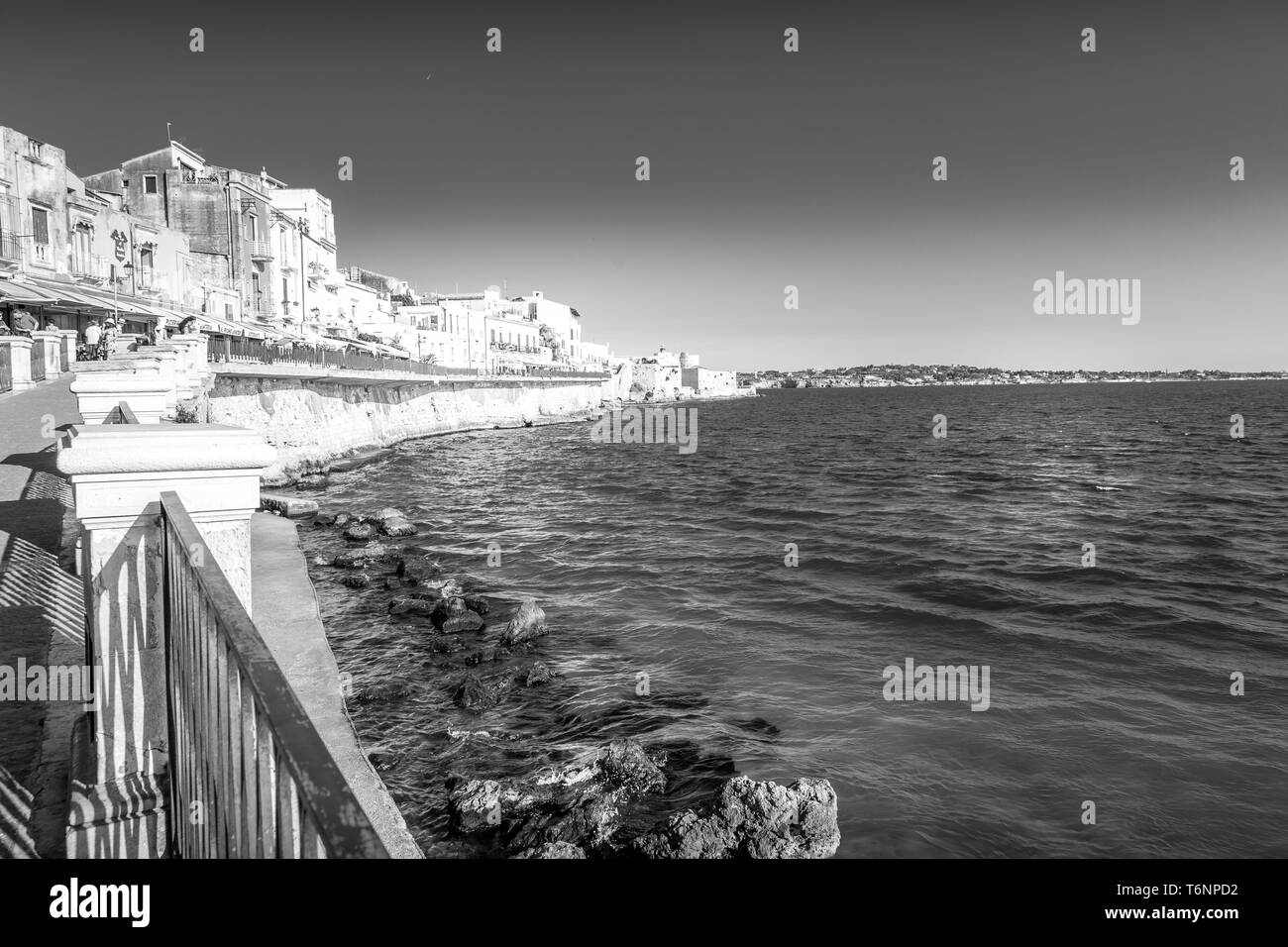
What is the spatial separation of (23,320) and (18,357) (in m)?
5.89

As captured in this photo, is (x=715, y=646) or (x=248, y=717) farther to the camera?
(x=715, y=646)

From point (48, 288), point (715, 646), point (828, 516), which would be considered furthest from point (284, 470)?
point (715, 646)

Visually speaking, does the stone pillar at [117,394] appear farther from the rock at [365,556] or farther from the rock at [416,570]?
the rock at [365,556]

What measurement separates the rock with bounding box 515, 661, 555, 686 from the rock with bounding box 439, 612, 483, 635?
8.11 feet

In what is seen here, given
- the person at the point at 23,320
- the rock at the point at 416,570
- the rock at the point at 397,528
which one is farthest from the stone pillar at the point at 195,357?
the rock at the point at 416,570

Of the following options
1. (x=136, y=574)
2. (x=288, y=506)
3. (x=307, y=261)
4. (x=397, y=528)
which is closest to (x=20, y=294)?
(x=288, y=506)

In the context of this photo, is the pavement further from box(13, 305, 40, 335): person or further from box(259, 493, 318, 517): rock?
box(13, 305, 40, 335): person

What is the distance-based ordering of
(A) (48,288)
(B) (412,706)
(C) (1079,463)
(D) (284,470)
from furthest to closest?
(C) (1079,463), (D) (284,470), (A) (48,288), (B) (412,706)
